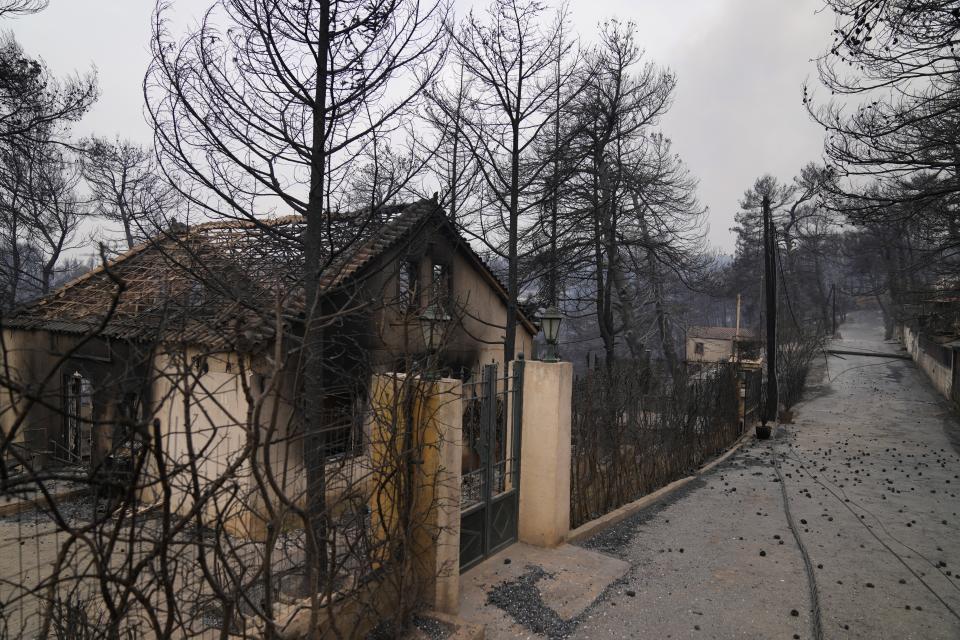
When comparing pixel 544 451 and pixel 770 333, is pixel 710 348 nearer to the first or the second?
pixel 770 333

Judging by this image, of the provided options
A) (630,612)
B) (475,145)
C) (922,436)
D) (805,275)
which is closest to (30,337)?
(475,145)

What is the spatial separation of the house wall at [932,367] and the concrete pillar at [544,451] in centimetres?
2253

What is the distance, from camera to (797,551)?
23.5 feet

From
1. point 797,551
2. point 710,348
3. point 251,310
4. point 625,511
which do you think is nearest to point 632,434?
point 625,511

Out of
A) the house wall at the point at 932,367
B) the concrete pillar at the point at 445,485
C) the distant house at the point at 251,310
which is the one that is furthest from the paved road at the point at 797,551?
the house wall at the point at 932,367

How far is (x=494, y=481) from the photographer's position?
6.84m

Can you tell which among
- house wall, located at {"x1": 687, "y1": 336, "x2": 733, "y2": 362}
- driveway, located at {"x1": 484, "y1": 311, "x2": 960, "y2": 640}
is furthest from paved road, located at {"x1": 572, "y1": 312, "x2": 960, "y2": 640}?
house wall, located at {"x1": 687, "y1": 336, "x2": 733, "y2": 362}

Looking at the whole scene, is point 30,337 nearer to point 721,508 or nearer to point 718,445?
point 721,508

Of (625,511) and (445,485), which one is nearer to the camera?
(445,485)

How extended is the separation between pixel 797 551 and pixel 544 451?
3347mm

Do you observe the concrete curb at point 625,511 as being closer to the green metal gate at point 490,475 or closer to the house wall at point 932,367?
the green metal gate at point 490,475

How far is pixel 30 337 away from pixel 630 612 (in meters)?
13.0

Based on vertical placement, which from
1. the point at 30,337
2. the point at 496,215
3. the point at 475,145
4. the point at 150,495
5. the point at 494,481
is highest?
the point at 475,145

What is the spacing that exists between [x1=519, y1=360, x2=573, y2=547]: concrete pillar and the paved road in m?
0.90
